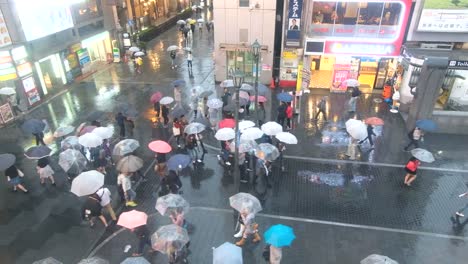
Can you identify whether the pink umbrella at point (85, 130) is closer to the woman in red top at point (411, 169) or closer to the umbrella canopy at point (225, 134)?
the umbrella canopy at point (225, 134)

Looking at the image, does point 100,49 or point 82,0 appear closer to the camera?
point 82,0

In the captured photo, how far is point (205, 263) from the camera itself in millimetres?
9844

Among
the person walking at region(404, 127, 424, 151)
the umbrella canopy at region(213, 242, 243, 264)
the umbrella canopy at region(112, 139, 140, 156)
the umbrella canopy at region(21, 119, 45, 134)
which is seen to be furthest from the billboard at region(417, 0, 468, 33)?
the umbrella canopy at region(21, 119, 45, 134)

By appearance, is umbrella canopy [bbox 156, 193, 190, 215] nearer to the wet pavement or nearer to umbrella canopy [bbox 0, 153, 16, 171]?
the wet pavement

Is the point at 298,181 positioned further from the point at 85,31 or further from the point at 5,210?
the point at 85,31

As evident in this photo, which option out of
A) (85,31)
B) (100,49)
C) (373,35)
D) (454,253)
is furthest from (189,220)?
(100,49)

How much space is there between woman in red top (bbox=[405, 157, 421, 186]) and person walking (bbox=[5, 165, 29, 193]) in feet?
48.1

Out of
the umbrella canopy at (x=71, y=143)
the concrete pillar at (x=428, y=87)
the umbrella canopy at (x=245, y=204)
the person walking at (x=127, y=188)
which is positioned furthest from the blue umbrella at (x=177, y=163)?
the concrete pillar at (x=428, y=87)

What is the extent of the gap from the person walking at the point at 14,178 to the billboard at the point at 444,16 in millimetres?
19500

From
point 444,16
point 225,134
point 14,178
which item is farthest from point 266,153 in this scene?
point 444,16

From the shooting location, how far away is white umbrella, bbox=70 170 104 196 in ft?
32.9

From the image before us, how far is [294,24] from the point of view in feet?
66.4

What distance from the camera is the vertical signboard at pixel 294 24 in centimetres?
1953

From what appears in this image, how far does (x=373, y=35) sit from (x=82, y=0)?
66.4ft
